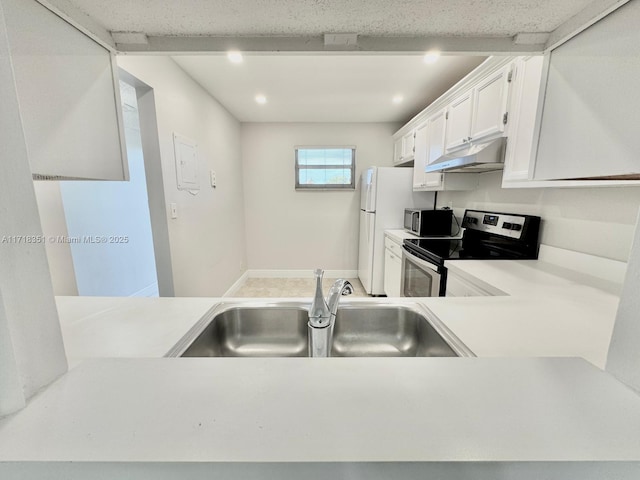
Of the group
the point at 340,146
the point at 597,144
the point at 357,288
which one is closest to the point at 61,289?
the point at 597,144

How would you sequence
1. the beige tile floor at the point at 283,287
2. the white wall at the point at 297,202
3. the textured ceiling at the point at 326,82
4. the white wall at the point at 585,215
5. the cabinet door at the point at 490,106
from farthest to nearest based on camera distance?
the white wall at the point at 297,202
the beige tile floor at the point at 283,287
the textured ceiling at the point at 326,82
the cabinet door at the point at 490,106
the white wall at the point at 585,215

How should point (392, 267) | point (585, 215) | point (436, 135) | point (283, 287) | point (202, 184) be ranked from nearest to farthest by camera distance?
point (585, 215) → point (436, 135) → point (202, 184) → point (392, 267) → point (283, 287)

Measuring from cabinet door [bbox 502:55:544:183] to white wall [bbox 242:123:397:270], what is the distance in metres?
2.47

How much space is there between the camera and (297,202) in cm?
418

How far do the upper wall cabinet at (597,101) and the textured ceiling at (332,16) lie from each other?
98 millimetres

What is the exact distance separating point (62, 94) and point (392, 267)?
9.27 feet

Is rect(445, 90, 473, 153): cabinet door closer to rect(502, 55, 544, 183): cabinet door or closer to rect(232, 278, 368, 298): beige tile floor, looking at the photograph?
rect(502, 55, 544, 183): cabinet door

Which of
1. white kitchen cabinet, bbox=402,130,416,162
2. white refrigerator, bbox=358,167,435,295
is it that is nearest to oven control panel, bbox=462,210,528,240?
white refrigerator, bbox=358,167,435,295

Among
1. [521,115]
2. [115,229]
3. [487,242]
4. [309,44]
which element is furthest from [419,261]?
[115,229]

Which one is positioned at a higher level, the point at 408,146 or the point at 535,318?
the point at 408,146

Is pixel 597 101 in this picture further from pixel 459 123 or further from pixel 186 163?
pixel 186 163

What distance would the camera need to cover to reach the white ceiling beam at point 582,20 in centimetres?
62

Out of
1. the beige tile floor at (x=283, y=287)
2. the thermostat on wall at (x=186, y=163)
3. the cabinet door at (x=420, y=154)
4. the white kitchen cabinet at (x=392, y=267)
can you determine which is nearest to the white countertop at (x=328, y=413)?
the thermostat on wall at (x=186, y=163)

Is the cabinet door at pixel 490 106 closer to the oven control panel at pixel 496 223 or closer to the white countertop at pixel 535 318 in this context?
the oven control panel at pixel 496 223
